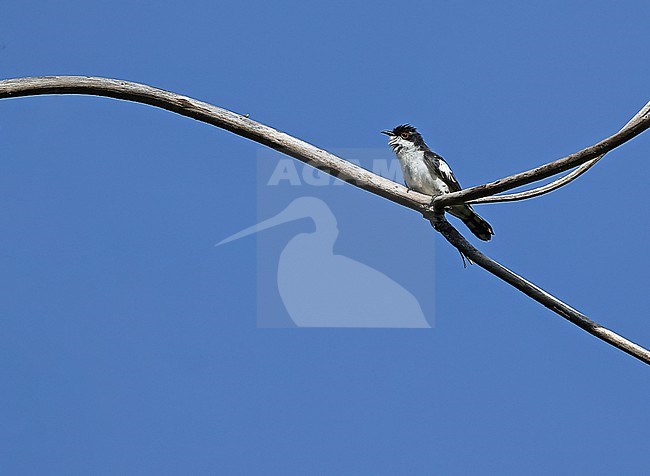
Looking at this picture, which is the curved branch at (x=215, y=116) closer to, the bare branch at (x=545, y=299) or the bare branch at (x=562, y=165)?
the bare branch at (x=545, y=299)

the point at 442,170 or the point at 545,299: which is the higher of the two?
the point at 442,170

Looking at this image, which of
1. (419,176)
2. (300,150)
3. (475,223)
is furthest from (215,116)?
(419,176)

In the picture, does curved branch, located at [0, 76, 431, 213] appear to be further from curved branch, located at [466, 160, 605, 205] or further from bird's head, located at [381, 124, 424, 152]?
bird's head, located at [381, 124, 424, 152]

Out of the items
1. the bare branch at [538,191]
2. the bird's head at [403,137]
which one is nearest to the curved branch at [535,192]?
the bare branch at [538,191]

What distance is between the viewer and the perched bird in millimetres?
6953

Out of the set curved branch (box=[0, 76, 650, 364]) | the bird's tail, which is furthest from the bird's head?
curved branch (box=[0, 76, 650, 364])

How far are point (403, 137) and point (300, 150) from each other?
126 inches

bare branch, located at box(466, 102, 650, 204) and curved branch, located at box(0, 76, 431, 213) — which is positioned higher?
curved branch, located at box(0, 76, 431, 213)

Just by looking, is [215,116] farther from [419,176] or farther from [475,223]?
[419,176]

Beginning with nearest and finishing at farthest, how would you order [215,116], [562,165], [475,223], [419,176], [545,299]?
[562,165]
[215,116]
[545,299]
[475,223]
[419,176]

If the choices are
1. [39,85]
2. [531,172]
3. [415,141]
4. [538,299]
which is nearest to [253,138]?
[39,85]

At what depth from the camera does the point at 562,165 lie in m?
4.37

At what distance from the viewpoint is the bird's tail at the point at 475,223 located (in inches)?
271

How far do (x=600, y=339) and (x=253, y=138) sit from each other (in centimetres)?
233
